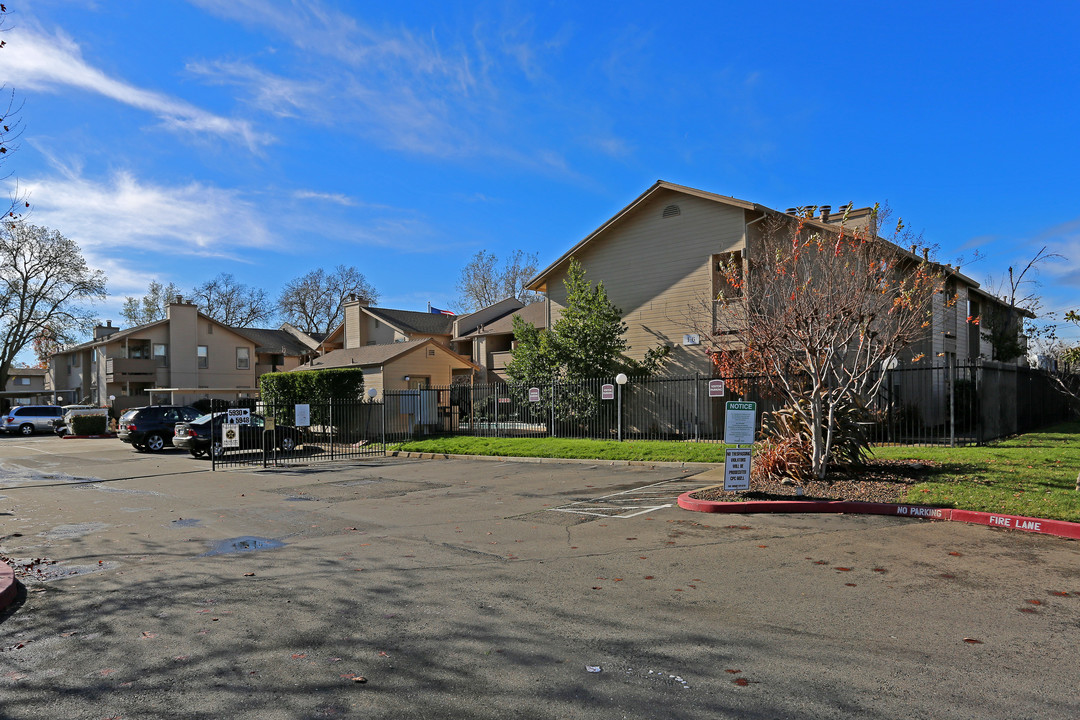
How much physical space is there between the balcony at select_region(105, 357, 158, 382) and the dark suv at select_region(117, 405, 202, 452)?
24.6 m

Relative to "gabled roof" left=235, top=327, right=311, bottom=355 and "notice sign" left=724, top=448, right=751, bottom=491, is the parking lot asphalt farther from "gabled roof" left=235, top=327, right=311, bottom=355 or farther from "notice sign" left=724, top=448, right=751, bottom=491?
"gabled roof" left=235, top=327, right=311, bottom=355

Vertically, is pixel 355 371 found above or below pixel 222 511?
above

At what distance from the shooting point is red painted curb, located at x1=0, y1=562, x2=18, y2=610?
6.31 m

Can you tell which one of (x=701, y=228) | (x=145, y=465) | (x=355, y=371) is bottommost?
(x=145, y=465)

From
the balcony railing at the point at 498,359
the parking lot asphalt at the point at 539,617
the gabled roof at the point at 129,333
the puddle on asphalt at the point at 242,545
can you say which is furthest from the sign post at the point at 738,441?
the gabled roof at the point at 129,333

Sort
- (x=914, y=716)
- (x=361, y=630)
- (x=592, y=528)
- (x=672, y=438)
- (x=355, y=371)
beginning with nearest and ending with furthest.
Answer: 1. (x=914, y=716)
2. (x=361, y=630)
3. (x=592, y=528)
4. (x=672, y=438)
5. (x=355, y=371)

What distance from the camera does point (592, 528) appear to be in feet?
31.6

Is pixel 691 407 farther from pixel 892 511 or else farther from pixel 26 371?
pixel 26 371

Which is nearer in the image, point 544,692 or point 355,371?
point 544,692

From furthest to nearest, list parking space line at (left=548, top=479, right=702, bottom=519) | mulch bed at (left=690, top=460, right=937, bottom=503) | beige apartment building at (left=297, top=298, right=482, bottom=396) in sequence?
beige apartment building at (left=297, top=298, right=482, bottom=396) < parking space line at (left=548, top=479, right=702, bottom=519) < mulch bed at (left=690, top=460, right=937, bottom=503)

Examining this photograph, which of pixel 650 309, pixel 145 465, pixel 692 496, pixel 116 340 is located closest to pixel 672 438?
pixel 650 309

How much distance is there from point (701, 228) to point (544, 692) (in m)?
21.7

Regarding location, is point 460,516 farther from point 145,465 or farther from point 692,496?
point 145,465

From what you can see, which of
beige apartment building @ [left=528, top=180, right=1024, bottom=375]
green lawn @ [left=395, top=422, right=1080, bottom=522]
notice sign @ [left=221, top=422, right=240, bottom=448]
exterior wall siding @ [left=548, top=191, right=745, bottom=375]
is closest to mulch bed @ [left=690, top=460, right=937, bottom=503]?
green lawn @ [left=395, top=422, right=1080, bottom=522]
